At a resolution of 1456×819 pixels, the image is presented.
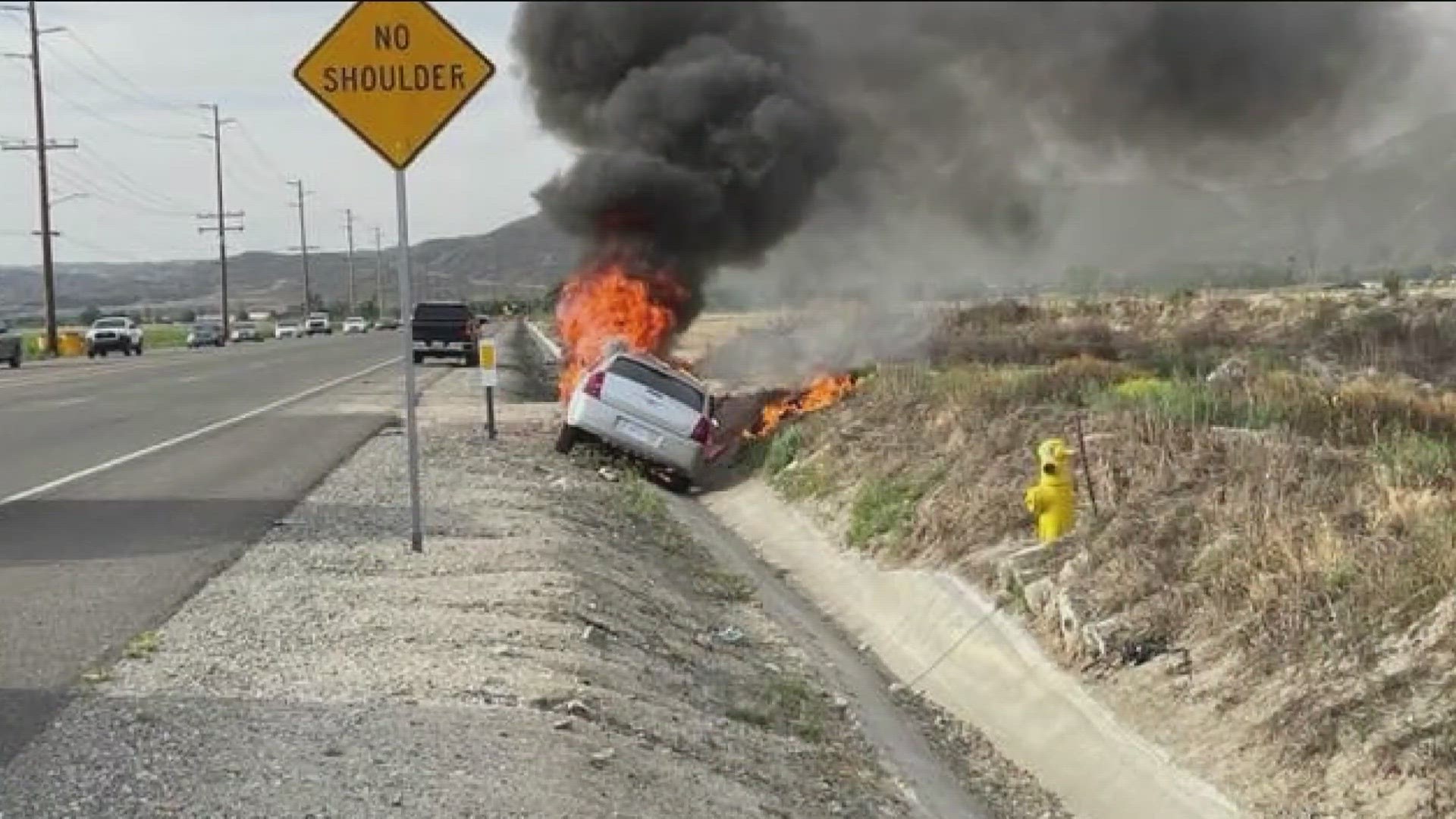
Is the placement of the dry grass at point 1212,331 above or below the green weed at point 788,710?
above

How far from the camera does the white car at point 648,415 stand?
59.6ft

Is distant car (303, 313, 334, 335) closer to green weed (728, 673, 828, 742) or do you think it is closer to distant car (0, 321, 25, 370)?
distant car (0, 321, 25, 370)

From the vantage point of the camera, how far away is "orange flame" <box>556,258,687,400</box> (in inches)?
952

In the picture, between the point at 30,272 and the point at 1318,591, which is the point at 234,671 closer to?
the point at 1318,591

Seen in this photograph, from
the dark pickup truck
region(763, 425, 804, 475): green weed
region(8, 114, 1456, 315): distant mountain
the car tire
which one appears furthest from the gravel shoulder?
the dark pickup truck

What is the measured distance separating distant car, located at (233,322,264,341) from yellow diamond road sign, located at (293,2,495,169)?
80.8 meters

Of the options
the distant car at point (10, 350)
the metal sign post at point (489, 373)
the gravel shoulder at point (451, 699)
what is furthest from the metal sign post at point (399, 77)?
the distant car at point (10, 350)

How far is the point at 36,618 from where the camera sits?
26.0 feet

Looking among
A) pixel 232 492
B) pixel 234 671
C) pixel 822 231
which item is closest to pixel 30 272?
pixel 822 231

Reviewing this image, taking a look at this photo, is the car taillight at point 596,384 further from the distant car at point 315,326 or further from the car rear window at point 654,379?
the distant car at point 315,326

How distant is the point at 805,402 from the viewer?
69.1ft

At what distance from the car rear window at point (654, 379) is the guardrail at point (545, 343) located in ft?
58.9

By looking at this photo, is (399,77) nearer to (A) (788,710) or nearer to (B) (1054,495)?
(A) (788,710)

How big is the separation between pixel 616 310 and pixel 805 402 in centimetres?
460
